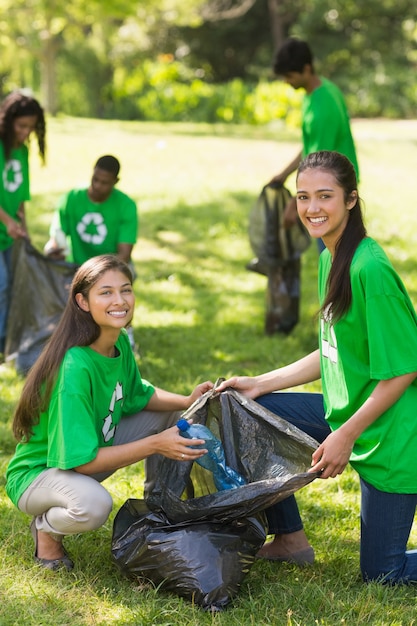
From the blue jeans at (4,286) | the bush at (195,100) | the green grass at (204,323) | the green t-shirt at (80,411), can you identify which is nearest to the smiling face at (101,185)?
the blue jeans at (4,286)

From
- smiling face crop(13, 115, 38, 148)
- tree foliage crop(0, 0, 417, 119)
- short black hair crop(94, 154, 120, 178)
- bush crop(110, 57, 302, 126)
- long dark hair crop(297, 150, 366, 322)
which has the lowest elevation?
long dark hair crop(297, 150, 366, 322)

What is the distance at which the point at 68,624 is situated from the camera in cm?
267

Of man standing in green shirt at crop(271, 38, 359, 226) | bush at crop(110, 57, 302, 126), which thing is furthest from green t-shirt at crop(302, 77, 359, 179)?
bush at crop(110, 57, 302, 126)

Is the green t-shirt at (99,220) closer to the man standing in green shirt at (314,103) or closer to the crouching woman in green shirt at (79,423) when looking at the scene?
the man standing in green shirt at (314,103)

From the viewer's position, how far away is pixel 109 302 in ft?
9.79

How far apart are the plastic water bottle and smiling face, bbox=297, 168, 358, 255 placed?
748 mm

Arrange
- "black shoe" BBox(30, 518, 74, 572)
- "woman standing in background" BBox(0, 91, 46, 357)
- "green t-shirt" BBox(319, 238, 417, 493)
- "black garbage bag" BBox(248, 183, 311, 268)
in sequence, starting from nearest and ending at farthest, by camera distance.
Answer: "green t-shirt" BBox(319, 238, 417, 493), "black shoe" BBox(30, 518, 74, 572), "woman standing in background" BBox(0, 91, 46, 357), "black garbage bag" BBox(248, 183, 311, 268)

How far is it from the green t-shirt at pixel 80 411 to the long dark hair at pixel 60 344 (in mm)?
30

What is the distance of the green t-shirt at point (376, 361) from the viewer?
8.74 feet

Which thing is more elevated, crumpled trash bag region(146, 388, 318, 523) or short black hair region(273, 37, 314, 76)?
short black hair region(273, 37, 314, 76)

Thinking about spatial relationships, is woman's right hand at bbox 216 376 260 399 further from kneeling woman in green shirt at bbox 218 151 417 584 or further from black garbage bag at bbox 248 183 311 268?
black garbage bag at bbox 248 183 311 268

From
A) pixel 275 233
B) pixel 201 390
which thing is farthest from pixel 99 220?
pixel 201 390

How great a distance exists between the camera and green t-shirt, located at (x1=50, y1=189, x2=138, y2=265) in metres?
5.22

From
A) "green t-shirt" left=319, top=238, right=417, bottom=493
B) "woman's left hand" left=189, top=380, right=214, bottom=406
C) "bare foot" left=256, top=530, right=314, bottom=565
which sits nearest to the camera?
"green t-shirt" left=319, top=238, right=417, bottom=493
